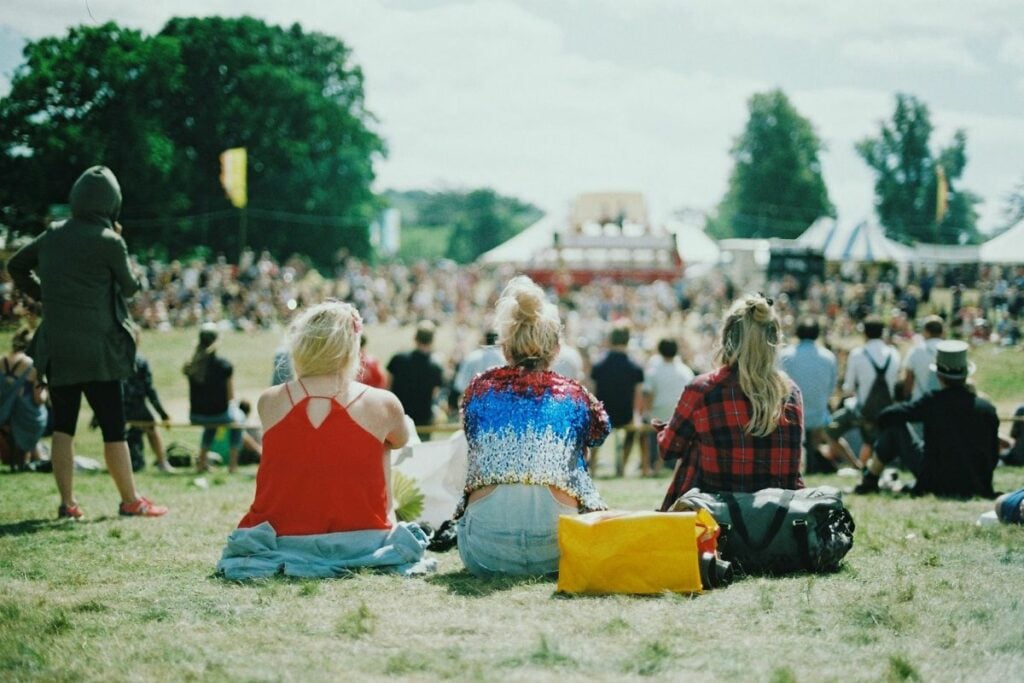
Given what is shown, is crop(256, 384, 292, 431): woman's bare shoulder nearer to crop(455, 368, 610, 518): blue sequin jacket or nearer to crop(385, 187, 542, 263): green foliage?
crop(455, 368, 610, 518): blue sequin jacket

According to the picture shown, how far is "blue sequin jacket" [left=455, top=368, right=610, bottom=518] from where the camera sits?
5.11 m

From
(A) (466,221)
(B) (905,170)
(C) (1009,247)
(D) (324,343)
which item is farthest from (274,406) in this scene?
(A) (466,221)

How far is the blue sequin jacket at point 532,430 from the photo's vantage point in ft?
16.8

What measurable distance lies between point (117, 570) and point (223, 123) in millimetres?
33923

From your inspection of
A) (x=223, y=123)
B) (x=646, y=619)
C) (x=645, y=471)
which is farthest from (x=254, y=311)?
(x=646, y=619)

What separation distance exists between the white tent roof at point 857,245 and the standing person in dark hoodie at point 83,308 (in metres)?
31.3

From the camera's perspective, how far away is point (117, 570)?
5262mm

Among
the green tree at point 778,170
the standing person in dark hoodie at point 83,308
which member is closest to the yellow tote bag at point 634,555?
the standing person in dark hoodie at point 83,308

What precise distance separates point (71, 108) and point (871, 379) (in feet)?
32.3

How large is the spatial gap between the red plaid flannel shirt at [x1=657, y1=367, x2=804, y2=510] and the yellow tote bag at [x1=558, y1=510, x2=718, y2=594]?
3.07 ft

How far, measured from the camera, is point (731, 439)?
5469 mm

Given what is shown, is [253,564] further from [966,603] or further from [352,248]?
[352,248]

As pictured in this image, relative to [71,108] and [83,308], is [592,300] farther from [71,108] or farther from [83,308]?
[83,308]

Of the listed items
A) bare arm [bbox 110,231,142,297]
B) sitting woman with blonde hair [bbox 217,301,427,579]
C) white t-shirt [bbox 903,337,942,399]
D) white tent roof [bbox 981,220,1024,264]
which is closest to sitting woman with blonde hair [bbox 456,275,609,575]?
sitting woman with blonde hair [bbox 217,301,427,579]
